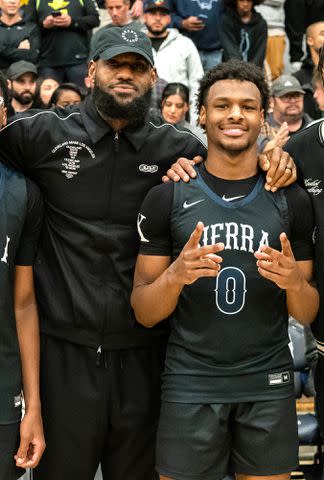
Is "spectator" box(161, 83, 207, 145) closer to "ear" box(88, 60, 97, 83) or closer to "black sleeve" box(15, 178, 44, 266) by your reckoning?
"ear" box(88, 60, 97, 83)

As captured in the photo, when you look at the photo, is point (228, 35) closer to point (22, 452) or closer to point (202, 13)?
point (202, 13)

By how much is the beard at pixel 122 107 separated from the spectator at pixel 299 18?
26.5 ft

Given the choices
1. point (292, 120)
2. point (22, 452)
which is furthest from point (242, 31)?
point (22, 452)

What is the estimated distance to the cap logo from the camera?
3.85 metres

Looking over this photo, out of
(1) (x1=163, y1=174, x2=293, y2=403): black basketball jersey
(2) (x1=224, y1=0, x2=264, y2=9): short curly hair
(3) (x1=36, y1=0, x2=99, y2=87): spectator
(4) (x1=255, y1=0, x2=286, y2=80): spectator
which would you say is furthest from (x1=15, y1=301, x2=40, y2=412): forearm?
(4) (x1=255, y1=0, x2=286, y2=80): spectator

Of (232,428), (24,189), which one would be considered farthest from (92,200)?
(232,428)

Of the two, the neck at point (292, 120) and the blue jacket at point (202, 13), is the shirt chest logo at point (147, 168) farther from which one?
the blue jacket at point (202, 13)

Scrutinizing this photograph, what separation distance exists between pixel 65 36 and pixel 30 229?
283 inches

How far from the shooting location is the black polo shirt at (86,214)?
12.6 feet

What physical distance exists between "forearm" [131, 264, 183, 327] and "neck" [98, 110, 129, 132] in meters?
0.74

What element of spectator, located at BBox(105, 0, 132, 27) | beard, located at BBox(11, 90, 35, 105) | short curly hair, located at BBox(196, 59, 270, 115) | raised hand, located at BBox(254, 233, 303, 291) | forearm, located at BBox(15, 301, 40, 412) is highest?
spectator, located at BBox(105, 0, 132, 27)

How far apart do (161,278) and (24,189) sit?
722 mm

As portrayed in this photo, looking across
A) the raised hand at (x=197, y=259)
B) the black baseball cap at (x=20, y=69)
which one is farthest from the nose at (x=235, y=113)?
the black baseball cap at (x=20, y=69)

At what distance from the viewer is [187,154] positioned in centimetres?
400
